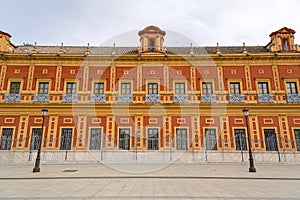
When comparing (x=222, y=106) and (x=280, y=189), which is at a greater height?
(x=222, y=106)

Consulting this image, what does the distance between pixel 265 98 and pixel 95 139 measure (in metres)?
13.7

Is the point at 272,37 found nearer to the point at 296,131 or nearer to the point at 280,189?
the point at 296,131

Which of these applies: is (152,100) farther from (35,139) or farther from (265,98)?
(35,139)

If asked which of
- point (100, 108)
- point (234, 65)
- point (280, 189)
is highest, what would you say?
point (234, 65)

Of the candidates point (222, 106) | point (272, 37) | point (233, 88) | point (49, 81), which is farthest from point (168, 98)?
point (272, 37)

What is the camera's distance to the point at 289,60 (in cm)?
1816

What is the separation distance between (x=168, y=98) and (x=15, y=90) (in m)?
12.3

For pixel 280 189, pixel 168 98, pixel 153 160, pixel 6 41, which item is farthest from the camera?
pixel 6 41

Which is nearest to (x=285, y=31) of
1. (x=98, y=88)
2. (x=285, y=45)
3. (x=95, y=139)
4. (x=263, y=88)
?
(x=285, y=45)

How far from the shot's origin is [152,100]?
17.7 metres

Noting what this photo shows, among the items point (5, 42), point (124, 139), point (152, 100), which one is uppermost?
point (5, 42)

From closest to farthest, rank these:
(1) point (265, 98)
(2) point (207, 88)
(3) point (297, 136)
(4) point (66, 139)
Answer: (3) point (297, 136) < (4) point (66, 139) < (1) point (265, 98) < (2) point (207, 88)

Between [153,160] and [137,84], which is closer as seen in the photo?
[153,160]

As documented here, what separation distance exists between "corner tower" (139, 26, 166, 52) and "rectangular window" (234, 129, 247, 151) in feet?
30.4
